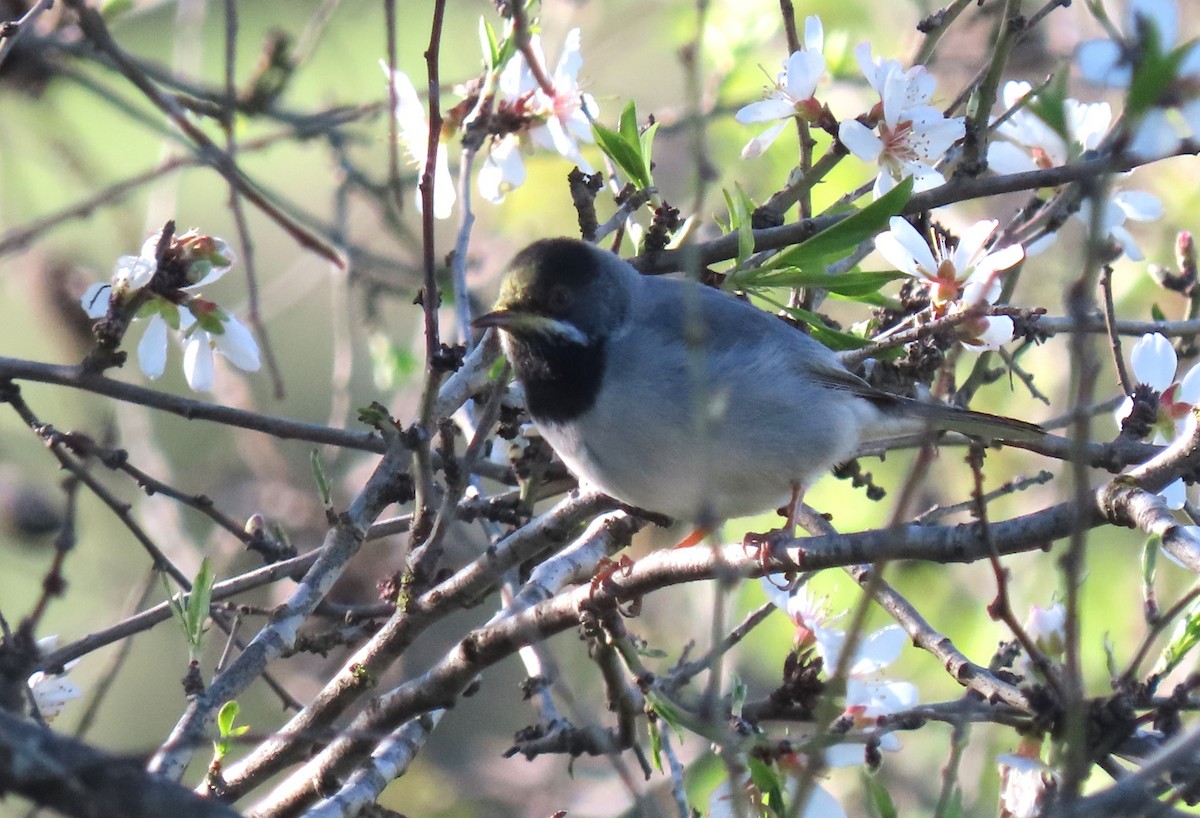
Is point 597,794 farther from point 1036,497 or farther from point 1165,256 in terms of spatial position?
point 1165,256

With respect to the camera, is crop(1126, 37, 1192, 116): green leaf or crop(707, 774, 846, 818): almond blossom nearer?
crop(1126, 37, 1192, 116): green leaf

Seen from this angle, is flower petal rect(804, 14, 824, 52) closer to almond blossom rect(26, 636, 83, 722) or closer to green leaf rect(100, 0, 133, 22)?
green leaf rect(100, 0, 133, 22)

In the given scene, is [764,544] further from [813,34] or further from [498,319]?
[813,34]

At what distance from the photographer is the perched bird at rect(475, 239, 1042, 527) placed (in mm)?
3916

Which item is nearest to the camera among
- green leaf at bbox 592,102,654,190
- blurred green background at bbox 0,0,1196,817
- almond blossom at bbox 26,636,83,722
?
almond blossom at bbox 26,636,83,722

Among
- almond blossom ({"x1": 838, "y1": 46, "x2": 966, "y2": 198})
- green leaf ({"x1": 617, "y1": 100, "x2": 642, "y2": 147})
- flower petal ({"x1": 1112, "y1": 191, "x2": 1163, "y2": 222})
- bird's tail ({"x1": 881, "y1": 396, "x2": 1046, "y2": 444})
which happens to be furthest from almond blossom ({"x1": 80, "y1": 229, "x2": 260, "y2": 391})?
flower petal ({"x1": 1112, "y1": 191, "x2": 1163, "y2": 222})

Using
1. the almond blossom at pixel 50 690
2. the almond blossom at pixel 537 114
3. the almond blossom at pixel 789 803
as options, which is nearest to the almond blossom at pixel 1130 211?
the almond blossom at pixel 537 114

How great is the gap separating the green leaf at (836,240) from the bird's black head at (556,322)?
0.71 m

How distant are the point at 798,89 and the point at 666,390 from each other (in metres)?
1.06

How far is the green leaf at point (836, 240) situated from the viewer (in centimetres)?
339

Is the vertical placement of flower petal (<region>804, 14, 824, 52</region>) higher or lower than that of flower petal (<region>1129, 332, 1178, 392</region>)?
higher

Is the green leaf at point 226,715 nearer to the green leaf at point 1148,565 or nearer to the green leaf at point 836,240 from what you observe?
the green leaf at point 836,240

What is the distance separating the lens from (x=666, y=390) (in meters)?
4.02

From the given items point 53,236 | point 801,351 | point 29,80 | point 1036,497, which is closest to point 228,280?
point 53,236
